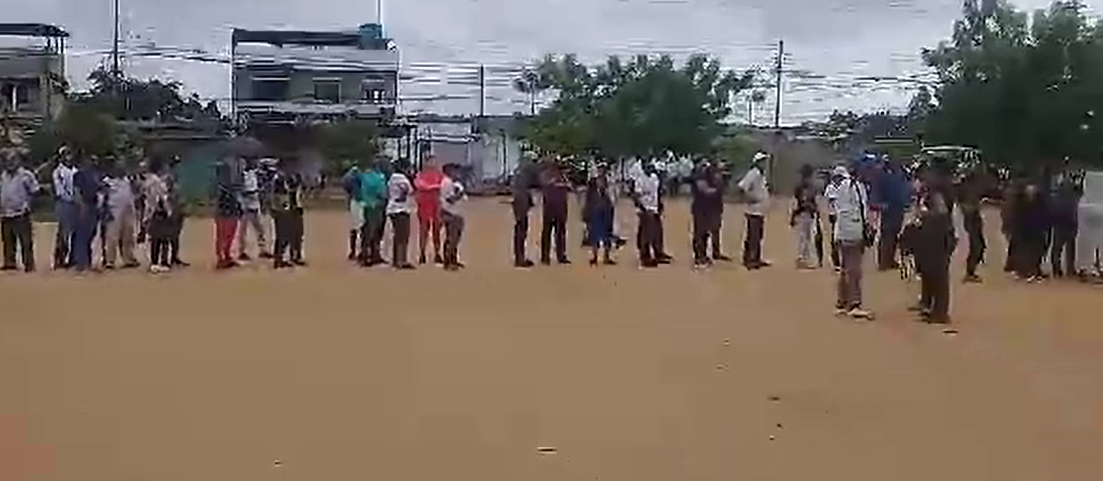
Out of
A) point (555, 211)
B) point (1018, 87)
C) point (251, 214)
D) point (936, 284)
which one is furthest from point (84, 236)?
point (1018, 87)

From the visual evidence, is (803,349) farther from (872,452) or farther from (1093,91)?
(1093,91)

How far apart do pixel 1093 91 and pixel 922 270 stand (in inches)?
851

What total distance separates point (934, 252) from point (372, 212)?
8342 mm

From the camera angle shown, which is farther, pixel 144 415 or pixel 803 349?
pixel 803 349

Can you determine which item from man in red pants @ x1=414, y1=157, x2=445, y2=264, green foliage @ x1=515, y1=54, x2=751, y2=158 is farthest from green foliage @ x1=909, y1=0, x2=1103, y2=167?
green foliage @ x1=515, y1=54, x2=751, y2=158

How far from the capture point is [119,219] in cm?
2125

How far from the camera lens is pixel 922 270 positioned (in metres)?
16.3

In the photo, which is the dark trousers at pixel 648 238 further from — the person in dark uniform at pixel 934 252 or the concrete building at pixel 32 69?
the concrete building at pixel 32 69

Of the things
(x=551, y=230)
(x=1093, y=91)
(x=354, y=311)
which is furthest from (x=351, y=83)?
(x=354, y=311)

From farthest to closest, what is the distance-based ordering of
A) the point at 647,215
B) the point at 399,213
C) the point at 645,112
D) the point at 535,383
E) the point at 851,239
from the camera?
the point at 645,112 → the point at 647,215 → the point at 399,213 → the point at 851,239 → the point at 535,383

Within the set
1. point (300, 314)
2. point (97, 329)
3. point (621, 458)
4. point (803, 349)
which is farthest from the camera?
point (300, 314)

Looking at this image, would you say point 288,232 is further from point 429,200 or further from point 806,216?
point 806,216

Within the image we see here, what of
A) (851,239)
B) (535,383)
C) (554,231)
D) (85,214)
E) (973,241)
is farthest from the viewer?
(554,231)

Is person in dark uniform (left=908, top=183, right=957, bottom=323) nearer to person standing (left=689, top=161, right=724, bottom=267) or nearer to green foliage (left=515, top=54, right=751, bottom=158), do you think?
person standing (left=689, top=161, right=724, bottom=267)
